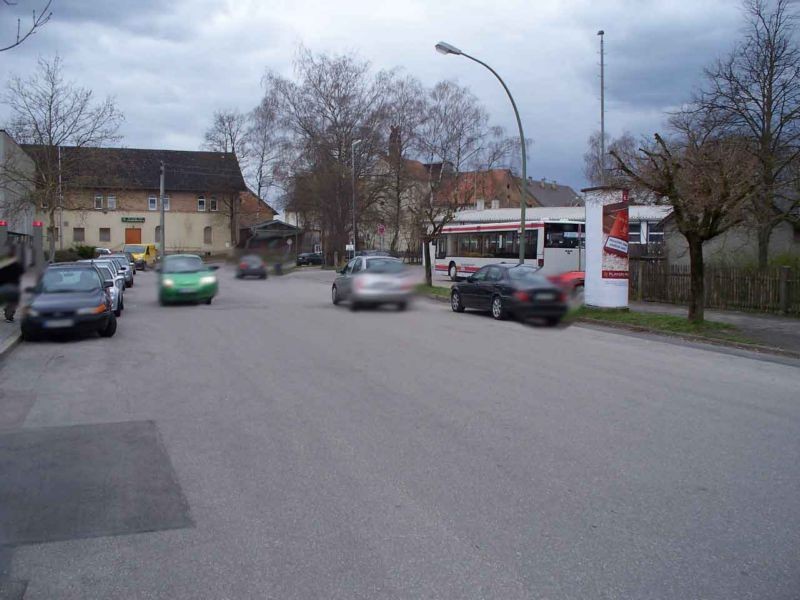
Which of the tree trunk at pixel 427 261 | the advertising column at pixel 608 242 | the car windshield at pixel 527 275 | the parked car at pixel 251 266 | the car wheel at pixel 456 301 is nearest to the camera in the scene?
the car windshield at pixel 527 275

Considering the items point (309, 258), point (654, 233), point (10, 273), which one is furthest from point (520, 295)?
point (654, 233)

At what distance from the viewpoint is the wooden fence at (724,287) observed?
905 cm

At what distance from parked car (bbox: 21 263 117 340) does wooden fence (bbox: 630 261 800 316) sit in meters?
4.17

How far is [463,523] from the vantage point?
584 inches

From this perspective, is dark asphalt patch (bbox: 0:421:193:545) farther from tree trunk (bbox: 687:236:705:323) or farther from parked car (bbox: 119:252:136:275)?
parked car (bbox: 119:252:136:275)

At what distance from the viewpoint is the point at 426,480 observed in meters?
16.8

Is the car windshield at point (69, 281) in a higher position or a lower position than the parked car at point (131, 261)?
lower

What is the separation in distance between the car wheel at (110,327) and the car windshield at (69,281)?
0.23m

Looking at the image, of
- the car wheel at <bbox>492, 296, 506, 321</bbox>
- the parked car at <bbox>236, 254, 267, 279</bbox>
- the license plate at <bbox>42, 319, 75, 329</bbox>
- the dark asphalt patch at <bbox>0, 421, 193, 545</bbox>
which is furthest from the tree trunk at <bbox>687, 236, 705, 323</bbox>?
the license plate at <bbox>42, 319, 75, 329</bbox>

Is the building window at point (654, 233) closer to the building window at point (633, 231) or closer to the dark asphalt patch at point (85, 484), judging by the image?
the building window at point (633, 231)

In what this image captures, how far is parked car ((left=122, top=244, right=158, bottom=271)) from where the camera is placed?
3.23 m

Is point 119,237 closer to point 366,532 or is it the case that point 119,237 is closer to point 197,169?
Result: point 197,169

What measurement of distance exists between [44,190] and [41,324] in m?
1.09

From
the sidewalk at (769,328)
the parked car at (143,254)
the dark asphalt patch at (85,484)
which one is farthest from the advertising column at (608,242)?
the sidewalk at (769,328)
